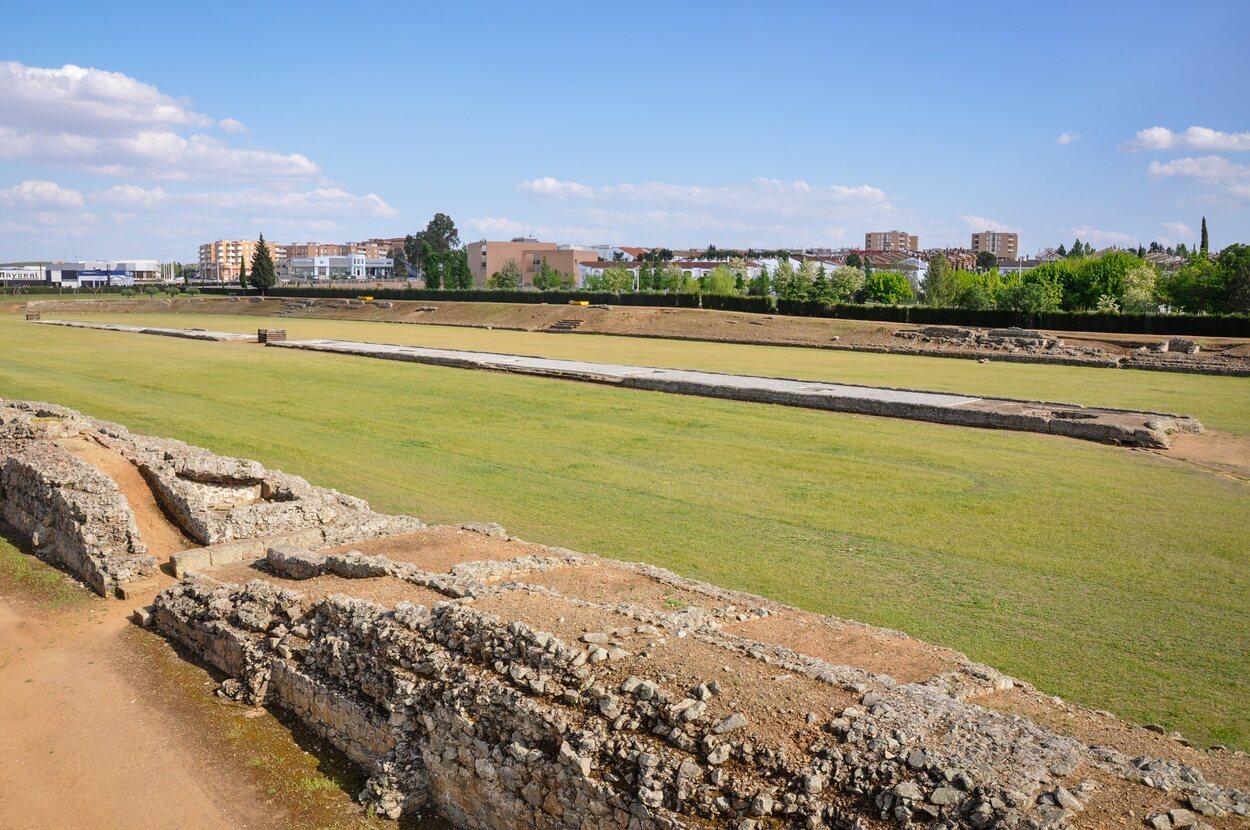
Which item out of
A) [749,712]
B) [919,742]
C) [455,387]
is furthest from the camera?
[455,387]

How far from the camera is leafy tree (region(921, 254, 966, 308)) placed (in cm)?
8025

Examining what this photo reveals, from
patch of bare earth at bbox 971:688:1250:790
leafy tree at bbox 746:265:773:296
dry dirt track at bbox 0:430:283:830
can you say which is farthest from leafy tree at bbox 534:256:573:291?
patch of bare earth at bbox 971:688:1250:790

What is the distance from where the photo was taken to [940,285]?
266 ft

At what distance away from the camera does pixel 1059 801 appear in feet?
16.9

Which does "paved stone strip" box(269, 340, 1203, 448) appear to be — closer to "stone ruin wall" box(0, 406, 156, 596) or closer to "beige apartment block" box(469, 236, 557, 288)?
"stone ruin wall" box(0, 406, 156, 596)

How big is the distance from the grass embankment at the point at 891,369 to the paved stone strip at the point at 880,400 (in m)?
2.86

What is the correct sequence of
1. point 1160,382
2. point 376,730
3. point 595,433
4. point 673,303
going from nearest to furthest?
point 376,730
point 595,433
point 1160,382
point 673,303

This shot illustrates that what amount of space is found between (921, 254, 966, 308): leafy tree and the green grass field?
154ft

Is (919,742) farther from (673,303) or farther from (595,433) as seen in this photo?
(673,303)

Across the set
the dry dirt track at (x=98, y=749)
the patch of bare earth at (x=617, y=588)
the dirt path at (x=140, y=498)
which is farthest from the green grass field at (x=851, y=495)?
the dry dirt track at (x=98, y=749)

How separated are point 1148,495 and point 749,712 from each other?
13.6 m

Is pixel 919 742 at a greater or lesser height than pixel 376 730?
greater

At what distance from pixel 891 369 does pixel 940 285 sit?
47.4 meters

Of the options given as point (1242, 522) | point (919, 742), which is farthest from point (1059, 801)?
point (1242, 522)
